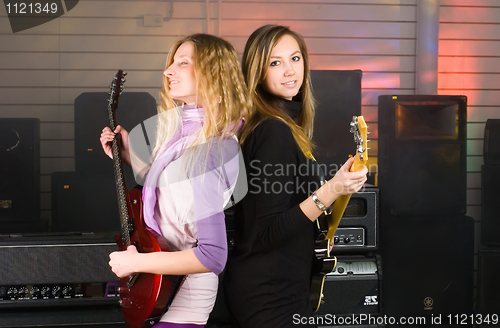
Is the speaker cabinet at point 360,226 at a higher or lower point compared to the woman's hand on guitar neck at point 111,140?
lower

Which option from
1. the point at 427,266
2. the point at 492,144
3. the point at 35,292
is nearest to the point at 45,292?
the point at 35,292

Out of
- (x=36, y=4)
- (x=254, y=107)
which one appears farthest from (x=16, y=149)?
(x=254, y=107)

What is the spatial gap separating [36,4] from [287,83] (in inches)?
108

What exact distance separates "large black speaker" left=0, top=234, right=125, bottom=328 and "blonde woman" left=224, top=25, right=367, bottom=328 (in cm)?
85

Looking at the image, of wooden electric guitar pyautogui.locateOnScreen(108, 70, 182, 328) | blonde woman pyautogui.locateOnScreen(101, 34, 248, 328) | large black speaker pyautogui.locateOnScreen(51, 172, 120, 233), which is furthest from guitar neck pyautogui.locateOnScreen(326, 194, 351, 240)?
large black speaker pyautogui.locateOnScreen(51, 172, 120, 233)

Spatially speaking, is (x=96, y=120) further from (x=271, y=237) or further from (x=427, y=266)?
(x=427, y=266)

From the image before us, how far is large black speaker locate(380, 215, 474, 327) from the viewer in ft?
9.04

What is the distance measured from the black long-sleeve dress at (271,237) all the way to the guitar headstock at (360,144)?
0.14 meters

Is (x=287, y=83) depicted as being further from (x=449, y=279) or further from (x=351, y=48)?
(x=351, y=48)

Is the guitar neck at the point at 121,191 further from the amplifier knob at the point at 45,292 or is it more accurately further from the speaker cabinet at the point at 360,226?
the speaker cabinet at the point at 360,226

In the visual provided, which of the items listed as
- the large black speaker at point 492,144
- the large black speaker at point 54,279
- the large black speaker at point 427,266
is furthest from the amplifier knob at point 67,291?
the large black speaker at point 492,144

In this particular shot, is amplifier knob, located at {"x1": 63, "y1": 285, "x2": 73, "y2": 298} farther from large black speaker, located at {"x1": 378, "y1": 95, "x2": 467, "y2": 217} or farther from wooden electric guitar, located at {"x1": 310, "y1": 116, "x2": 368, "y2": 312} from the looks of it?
large black speaker, located at {"x1": 378, "y1": 95, "x2": 467, "y2": 217}

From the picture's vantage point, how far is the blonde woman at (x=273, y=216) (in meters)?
1.30

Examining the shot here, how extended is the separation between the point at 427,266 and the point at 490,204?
0.63 meters
